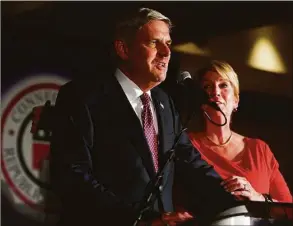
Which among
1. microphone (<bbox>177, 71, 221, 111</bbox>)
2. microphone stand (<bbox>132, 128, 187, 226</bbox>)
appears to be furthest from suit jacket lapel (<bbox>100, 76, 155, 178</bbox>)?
microphone (<bbox>177, 71, 221, 111</bbox>)

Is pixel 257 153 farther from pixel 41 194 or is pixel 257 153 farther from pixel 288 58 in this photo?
pixel 41 194

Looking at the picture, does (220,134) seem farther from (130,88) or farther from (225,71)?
(130,88)

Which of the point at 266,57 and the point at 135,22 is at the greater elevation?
the point at 135,22

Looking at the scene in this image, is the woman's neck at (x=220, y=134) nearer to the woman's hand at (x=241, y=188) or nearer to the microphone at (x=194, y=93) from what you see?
the woman's hand at (x=241, y=188)

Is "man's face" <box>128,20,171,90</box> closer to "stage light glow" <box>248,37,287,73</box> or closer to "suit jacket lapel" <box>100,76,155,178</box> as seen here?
"suit jacket lapel" <box>100,76,155,178</box>

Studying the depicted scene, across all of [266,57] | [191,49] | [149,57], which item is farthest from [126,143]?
[266,57]

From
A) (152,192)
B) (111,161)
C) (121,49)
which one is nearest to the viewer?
(152,192)

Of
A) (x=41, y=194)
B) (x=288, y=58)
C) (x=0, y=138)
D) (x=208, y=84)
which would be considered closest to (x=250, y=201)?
(x=208, y=84)

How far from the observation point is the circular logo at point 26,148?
212cm

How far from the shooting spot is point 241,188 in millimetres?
2061

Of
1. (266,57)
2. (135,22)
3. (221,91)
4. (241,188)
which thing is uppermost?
(135,22)

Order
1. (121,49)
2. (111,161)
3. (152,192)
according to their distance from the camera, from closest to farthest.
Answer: (152,192)
(111,161)
(121,49)

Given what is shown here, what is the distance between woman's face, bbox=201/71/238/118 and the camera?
6.93 ft

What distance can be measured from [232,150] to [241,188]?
158 millimetres
